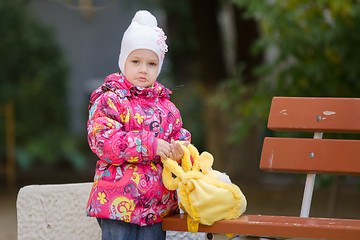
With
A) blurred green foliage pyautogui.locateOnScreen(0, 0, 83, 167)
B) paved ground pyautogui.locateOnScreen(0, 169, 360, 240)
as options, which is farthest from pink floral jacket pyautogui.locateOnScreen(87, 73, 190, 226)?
blurred green foliage pyautogui.locateOnScreen(0, 0, 83, 167)

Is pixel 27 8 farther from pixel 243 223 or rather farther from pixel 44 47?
pixel 243 223

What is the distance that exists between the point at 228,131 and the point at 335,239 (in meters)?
7.34

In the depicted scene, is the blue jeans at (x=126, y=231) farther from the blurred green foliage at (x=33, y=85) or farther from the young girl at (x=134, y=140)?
the blurred green foliage at (x=33, y=85)

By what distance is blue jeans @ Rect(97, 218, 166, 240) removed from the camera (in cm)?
279

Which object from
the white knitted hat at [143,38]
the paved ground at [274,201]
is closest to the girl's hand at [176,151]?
the white knitted hat at [143,38]

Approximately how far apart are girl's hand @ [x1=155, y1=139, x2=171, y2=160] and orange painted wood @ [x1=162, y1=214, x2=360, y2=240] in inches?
11.8

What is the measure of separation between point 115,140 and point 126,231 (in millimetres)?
409

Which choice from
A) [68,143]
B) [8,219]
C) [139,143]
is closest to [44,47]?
[68,143]

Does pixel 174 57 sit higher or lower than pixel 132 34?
higher

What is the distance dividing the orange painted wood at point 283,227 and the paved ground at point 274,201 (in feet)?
11.1

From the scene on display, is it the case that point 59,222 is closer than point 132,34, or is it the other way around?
point 132,34

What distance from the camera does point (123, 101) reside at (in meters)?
2.84

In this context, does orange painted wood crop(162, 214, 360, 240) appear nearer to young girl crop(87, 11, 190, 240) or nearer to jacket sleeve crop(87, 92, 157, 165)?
young girl crop(87, 11, 190, 240)

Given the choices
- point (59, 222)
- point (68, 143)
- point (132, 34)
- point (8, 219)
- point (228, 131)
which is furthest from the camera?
point (68, 143)
